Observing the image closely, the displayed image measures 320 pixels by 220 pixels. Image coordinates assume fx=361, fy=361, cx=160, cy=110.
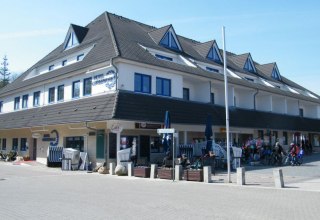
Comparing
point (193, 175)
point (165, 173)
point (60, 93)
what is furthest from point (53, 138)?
point (193, 175)

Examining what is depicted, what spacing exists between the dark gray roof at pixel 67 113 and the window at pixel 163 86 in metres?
4.08

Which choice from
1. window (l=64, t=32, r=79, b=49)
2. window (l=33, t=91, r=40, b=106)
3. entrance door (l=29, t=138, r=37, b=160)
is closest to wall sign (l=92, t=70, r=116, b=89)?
window (l=64, t=32, r=79, b=49)

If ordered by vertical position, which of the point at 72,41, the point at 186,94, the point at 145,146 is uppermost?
the point at 72,41

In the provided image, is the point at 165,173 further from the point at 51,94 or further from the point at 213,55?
the point at 213,55

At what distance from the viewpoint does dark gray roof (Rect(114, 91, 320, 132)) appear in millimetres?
20141

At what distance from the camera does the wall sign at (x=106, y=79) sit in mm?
21484

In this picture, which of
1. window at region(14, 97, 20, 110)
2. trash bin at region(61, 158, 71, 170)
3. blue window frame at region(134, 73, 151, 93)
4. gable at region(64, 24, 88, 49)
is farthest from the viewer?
window at region(14, 97, 20, 110)

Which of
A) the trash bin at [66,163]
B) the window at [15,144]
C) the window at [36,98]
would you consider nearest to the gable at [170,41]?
the window at [36,98]

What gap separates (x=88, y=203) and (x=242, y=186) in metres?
6.52

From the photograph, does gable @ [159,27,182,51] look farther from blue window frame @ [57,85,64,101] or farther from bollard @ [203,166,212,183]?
bollard @ [203,166,212,183]

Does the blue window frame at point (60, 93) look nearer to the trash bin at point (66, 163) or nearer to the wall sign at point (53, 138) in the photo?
the wall sign at point (53, 138)

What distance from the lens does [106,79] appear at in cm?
2202

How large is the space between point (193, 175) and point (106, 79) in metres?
9.06

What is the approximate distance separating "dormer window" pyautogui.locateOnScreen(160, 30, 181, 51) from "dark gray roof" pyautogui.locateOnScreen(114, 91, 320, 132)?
5613mm
